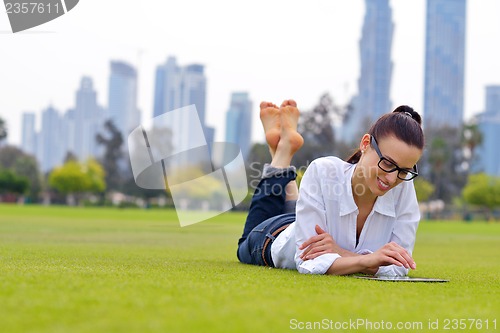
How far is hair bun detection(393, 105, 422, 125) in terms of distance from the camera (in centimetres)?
396

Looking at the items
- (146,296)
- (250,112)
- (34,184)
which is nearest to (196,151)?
(146,296)

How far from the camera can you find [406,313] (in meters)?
2.35

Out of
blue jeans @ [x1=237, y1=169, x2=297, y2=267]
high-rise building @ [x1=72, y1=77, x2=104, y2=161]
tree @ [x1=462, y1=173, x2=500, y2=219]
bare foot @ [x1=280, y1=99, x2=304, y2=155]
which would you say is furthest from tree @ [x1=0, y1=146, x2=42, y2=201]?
blue jeans @ [x1=237, y1=169, x2=297, y2=267]

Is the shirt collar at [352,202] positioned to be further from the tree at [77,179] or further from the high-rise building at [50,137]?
the high-rise building at [50,137]

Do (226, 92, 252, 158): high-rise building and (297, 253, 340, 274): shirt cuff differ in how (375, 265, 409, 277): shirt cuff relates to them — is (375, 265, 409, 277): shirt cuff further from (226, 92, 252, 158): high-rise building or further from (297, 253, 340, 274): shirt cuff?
(226, 92, 252, 158): high-rise building

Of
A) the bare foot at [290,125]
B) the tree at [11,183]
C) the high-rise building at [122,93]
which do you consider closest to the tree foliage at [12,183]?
the tree at [11,183]

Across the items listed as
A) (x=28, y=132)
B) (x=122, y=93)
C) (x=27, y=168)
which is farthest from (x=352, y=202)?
(x=28, y=132)

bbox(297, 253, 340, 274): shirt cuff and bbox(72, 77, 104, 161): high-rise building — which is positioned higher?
bbox(297, 253, 340, 274): shirt cuff

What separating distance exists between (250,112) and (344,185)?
9611 centimetres

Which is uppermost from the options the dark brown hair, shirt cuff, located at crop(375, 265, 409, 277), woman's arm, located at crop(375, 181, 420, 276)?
the dark brown hair

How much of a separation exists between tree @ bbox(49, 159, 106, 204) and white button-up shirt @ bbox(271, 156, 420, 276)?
72931 millimetres

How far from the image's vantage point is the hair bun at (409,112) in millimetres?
3955

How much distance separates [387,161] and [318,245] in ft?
1.93

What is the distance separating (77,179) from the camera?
7481cm
